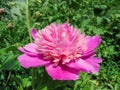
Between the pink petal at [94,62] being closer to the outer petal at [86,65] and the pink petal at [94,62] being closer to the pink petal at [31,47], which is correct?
the outer petal at [86,65]

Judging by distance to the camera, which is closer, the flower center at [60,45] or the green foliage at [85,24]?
the flower center at [60,45]

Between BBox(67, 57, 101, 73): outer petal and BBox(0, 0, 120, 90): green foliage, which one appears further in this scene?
BBox(0, 0, 120, 90): green foliage

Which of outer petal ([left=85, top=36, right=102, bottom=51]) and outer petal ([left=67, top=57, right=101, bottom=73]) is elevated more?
outer petal ([left=85, top=36, right=102, bottom=51])

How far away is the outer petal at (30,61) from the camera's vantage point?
3.17 ft

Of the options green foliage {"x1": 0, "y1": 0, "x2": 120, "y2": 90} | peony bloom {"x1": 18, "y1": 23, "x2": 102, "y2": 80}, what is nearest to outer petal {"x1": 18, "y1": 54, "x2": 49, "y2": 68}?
peony bloom {"x1": 18, "y1": 23, "x2": 102, "y2": 80}

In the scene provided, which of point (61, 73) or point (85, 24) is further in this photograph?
point (85, 24)

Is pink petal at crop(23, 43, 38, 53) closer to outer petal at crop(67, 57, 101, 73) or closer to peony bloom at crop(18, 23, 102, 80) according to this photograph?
peony bloom at crop(18, 23, 102, 80)

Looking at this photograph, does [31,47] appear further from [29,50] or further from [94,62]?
[94,62]

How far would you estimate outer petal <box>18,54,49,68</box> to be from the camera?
0.97m

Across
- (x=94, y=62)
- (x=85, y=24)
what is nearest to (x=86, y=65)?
(x=94, y=62)

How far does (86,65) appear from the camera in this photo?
985 mm

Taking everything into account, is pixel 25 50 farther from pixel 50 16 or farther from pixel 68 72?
pixel 50 16

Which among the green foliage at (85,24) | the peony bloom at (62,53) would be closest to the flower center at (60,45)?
Answer: the peony bloom at (62,53)

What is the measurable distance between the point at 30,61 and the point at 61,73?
0.08m
